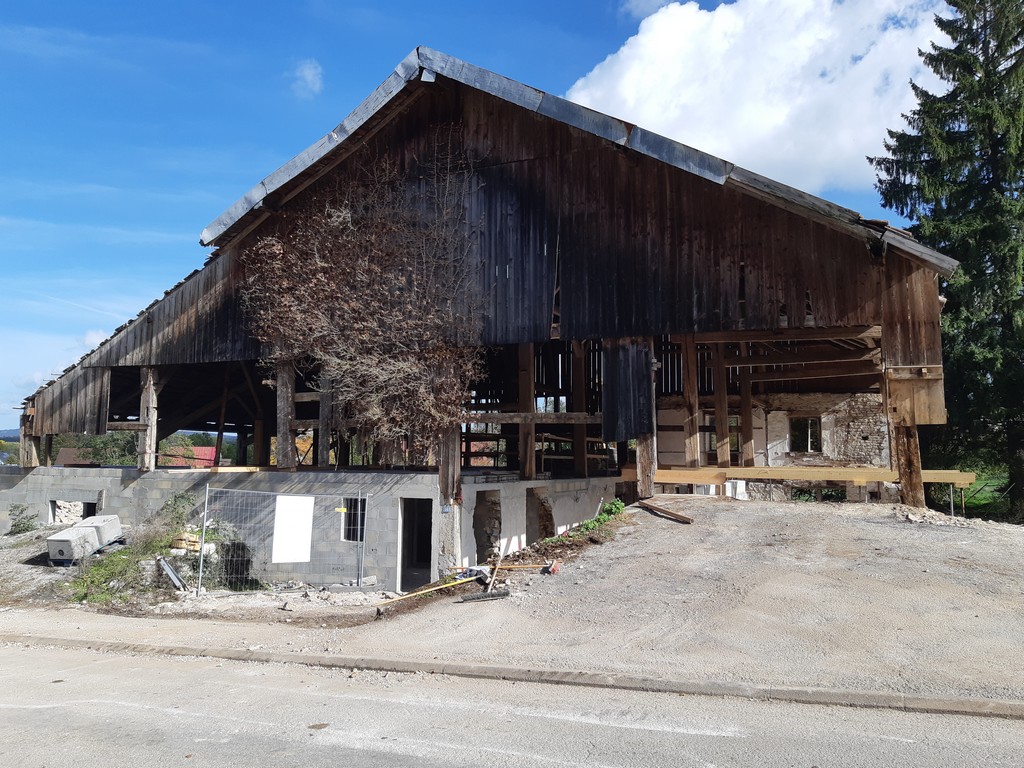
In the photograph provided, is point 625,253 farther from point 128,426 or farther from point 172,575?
point 128,426

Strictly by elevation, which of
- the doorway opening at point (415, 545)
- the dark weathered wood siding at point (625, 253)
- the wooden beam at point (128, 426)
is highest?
the dark weathered wood siding at point (625, 253)

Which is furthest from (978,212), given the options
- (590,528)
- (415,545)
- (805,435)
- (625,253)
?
(415,545)

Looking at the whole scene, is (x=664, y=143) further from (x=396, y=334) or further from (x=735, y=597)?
(x=735, y=597)

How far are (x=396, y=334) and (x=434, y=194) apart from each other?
10.2ft

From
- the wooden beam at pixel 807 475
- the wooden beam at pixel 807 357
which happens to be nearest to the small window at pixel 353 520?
the wooden beam at pixel 807 475

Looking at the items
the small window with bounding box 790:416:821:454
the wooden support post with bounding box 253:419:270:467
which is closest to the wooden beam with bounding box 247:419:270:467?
the wooden support post with bounding box 253:419:270:467

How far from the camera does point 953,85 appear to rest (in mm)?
25297

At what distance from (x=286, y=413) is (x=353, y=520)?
324cm

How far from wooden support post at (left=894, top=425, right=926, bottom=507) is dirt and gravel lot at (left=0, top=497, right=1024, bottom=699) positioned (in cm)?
79

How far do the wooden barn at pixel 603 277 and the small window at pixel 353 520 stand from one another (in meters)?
1.63

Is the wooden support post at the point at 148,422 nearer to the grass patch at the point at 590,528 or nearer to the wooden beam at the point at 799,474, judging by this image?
the grass patch at the point at 590,528

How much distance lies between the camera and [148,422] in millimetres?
18328

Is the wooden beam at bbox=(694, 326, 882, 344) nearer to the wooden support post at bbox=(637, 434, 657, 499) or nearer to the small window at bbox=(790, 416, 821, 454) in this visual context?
the wooden support post at bbox=(637, 434, 657, 499)

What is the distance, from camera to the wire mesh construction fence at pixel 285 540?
46.9 ft
